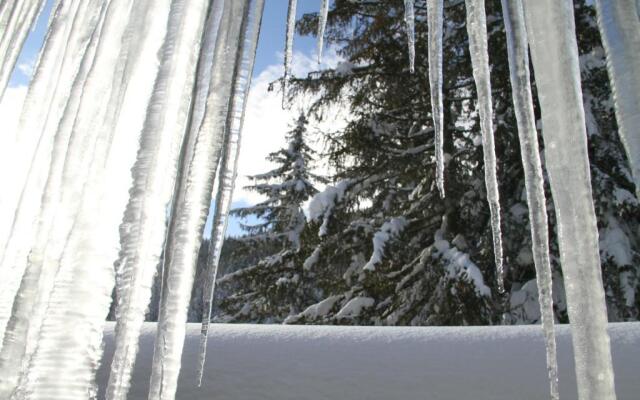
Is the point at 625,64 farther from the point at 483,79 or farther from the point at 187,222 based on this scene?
the point at 187,222

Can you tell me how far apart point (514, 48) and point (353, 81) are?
605 cm

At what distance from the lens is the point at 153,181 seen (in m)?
0.79

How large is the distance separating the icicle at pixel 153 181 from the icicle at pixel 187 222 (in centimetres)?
4

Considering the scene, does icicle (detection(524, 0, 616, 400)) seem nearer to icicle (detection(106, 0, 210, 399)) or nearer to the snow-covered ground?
icicle (detection(106, 0, 210, 399))

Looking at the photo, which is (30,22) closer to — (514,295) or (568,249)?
(568,249)

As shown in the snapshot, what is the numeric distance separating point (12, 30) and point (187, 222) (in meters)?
1.03

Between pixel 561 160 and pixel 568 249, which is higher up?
pixel 561 160

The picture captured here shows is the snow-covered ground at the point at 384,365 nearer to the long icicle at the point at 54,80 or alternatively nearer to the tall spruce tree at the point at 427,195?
the long icicle at the point at 54,80

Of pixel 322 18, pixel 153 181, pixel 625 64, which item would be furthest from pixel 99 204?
pixel 322 18

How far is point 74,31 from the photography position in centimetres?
121

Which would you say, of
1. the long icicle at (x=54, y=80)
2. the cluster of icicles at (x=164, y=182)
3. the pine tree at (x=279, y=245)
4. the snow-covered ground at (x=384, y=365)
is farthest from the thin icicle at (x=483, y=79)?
the pine tree at (x=279, y=245)

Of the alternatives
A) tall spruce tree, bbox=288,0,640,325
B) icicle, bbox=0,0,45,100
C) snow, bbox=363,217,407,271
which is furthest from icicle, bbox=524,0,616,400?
snow, bbox=363,217,407,271

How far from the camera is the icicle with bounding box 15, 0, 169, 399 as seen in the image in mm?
658

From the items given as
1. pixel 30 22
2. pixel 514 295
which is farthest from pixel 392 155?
pixel 30 22
